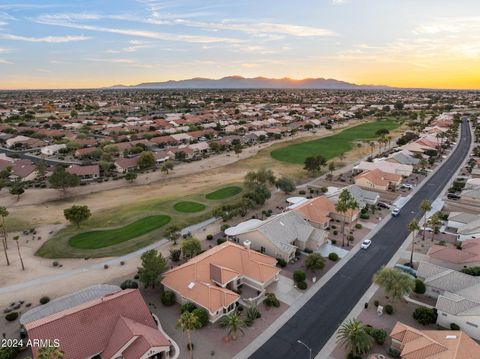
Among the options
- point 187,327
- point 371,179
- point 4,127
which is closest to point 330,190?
point 371,179

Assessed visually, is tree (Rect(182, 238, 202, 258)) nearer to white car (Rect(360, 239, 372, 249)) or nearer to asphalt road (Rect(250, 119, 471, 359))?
asphalt road (Rect(250, 119, 471, 359))

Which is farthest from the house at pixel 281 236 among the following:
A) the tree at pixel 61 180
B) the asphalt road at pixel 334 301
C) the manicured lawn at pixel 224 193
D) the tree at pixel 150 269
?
the tree at pixel 61 180

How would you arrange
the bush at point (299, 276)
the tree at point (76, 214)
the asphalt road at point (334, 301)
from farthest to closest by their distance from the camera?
the tree at point (76, 214) < the bush at point (299, 276) < the asphalt road at point (334, 301)

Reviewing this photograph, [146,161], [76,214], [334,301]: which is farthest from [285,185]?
[146,161]

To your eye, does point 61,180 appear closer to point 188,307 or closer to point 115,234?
point 115,234

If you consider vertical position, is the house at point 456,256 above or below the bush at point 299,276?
above

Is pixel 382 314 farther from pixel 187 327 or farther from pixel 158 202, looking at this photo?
pixel 158 202

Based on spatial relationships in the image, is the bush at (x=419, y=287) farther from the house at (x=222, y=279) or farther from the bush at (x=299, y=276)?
the house at (x=222, y=279)
